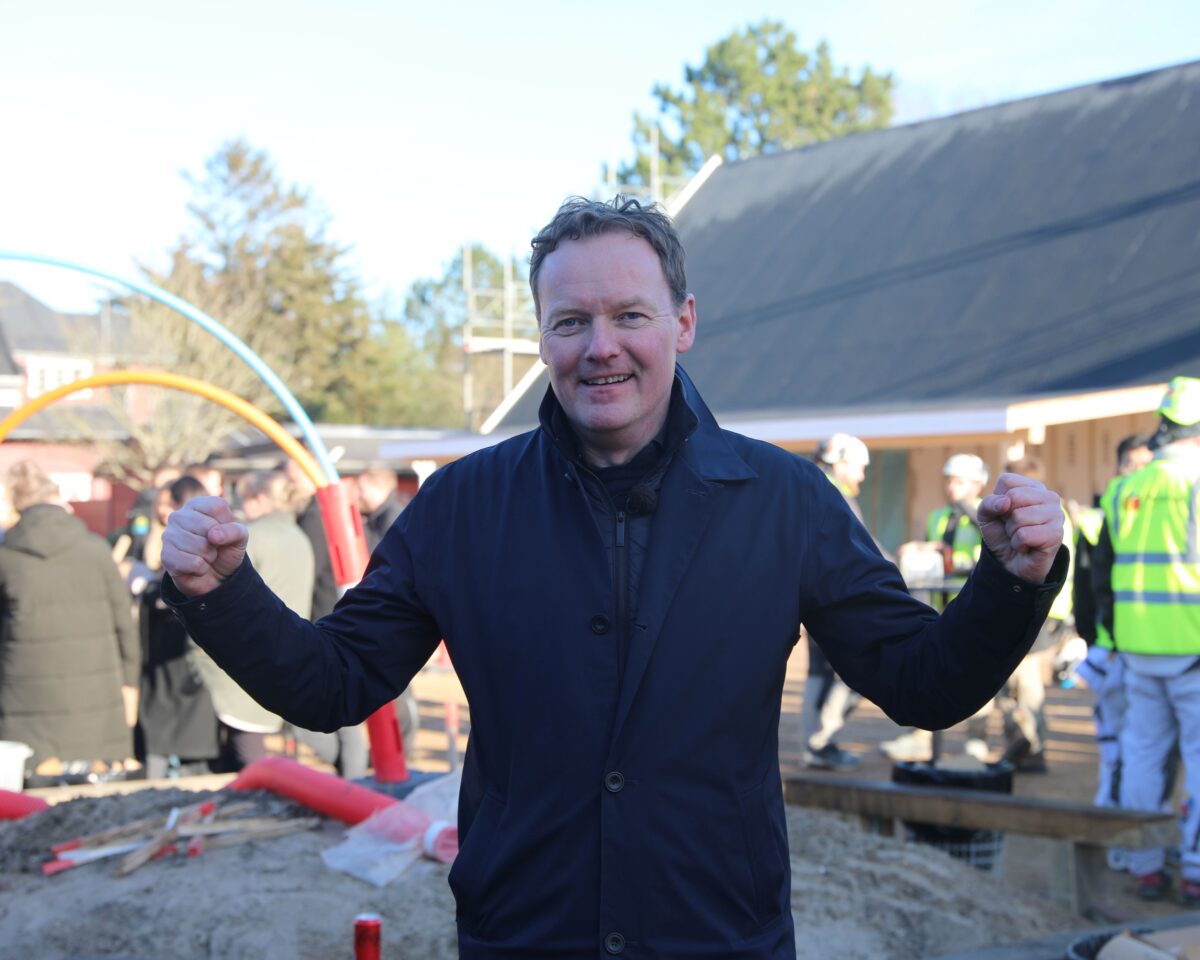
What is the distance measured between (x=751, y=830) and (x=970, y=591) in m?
0.55

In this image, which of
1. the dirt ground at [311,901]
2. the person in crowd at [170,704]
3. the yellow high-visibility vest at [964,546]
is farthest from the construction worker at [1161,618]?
the person in crowd at [170,704]

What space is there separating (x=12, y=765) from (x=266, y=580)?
1.59 metres

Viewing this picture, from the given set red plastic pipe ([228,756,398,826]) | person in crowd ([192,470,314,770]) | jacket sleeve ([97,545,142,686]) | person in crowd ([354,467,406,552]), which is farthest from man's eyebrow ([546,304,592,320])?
person in crowd ([354,467,406,552])

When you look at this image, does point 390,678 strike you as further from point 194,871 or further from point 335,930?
point 194,871

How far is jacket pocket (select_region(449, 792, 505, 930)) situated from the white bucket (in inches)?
206

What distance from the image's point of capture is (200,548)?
2.25m

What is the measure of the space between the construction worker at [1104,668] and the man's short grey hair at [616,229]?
509cm

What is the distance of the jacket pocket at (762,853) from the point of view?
2287mm

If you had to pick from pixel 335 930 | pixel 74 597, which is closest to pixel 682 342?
pixel 335 930

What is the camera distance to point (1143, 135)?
20672mm

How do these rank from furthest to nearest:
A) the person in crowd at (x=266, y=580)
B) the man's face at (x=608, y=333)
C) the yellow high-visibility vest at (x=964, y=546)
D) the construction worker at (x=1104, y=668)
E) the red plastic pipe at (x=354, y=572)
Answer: the yellow high-visibility vest at (x=964, y=546) < the person in crowd at (x=266, y=580) < the construction worker at (x=1104, y=668) < the red plastic pipe at (x=354, y=572) < the man's face at (x=608, y=333)

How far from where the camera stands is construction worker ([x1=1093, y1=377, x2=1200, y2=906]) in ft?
21.0

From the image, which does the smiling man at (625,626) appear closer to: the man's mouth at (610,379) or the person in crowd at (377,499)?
the man's mouth at (610,379)

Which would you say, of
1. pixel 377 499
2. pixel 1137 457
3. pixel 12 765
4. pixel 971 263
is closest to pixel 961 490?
pixel 1137 457
